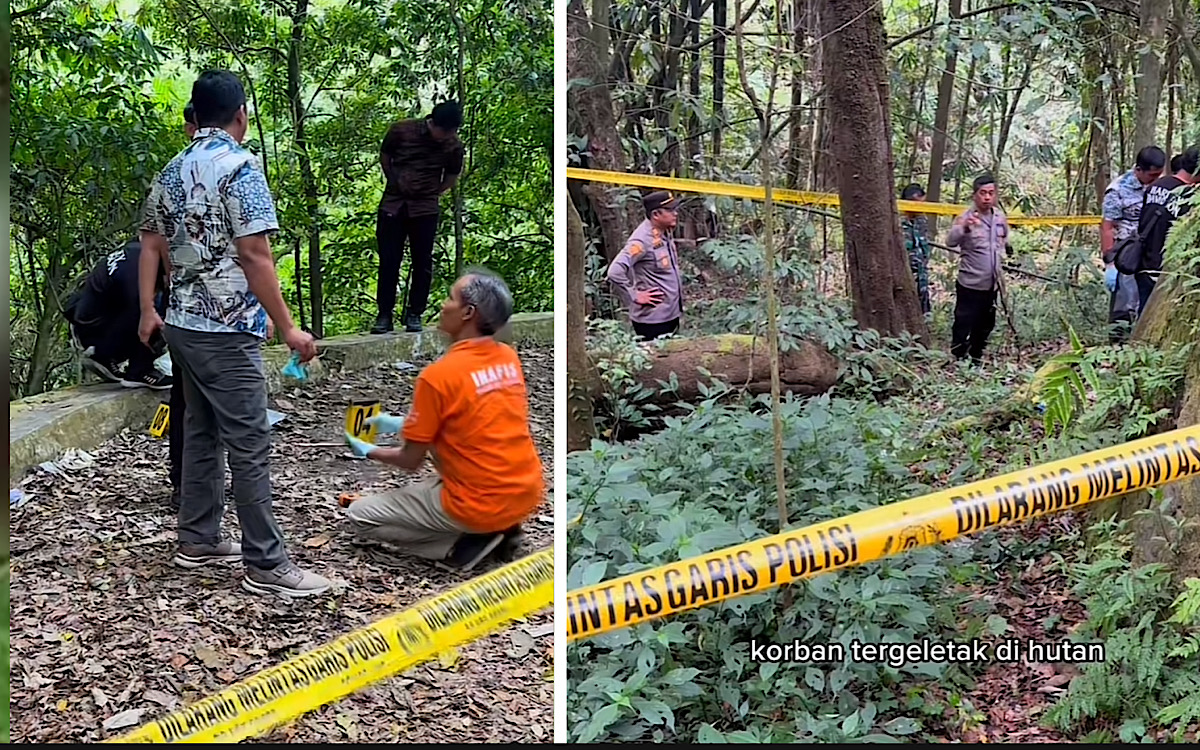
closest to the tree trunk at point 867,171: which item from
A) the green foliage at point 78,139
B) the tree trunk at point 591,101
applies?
the tree trunk at point 591,101

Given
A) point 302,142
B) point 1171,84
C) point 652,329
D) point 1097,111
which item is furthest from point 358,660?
point 1097,111

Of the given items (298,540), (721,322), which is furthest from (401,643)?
(721,322)

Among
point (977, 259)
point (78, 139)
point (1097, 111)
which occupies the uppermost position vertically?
point (1097, 111)

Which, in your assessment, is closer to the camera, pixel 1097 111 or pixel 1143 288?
pixel 1143 288

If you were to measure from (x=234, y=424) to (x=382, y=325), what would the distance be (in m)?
1.56

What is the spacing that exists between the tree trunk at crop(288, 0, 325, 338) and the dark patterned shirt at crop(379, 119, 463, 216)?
1.00 feet

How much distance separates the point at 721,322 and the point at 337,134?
1983 mm

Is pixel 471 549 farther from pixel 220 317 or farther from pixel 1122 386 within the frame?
pixel 1122 386

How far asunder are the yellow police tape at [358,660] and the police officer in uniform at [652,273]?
2077 millimetres

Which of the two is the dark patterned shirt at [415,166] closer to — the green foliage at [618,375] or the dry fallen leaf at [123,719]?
the green foliage at [618,375]

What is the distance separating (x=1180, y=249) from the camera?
9.84ft

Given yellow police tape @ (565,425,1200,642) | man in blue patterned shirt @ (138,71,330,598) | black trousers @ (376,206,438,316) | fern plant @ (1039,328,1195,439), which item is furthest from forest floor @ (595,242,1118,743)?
black trousers @ (376,206,438,316)

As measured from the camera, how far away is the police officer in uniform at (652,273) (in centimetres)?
423

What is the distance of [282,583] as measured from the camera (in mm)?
2627
